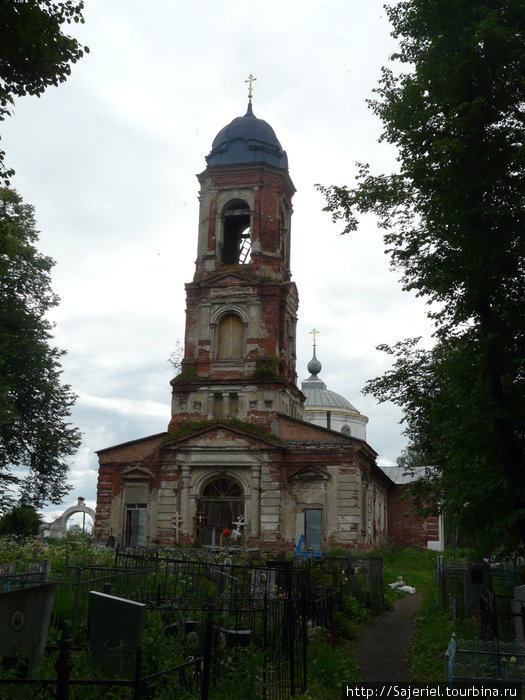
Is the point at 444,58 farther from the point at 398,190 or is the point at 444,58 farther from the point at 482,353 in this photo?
A: the point at 482,353

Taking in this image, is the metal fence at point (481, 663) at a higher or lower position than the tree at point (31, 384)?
lower

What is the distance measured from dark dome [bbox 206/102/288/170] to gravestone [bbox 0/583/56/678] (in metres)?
28.3

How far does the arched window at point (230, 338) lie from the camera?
30322mm

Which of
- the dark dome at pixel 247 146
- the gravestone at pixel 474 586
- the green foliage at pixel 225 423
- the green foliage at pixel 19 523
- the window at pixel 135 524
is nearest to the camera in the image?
the gravestone at pixel 474 586

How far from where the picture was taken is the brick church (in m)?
27.9

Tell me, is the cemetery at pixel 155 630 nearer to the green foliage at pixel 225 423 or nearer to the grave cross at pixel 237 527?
the grave cross at pixel 237 527

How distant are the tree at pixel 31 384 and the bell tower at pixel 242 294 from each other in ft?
16.9

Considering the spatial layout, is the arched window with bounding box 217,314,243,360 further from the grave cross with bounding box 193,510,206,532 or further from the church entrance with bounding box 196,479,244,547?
the grave cross with bounding box 193,510,206,532

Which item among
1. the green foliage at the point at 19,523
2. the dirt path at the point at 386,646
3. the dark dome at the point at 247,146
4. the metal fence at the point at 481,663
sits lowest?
the dirt path at the point at 386,646

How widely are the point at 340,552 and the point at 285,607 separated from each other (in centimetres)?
1611

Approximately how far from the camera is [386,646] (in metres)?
13.2

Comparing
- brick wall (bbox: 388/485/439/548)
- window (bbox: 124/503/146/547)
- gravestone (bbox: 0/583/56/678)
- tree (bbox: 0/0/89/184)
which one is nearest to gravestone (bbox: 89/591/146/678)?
gravestone (bbox: 0/583/56/678)

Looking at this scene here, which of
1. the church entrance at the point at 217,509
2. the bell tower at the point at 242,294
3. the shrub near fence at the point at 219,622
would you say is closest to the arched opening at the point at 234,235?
the bell tower at the point at 242,294

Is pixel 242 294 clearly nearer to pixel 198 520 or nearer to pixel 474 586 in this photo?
pixel 198 520
